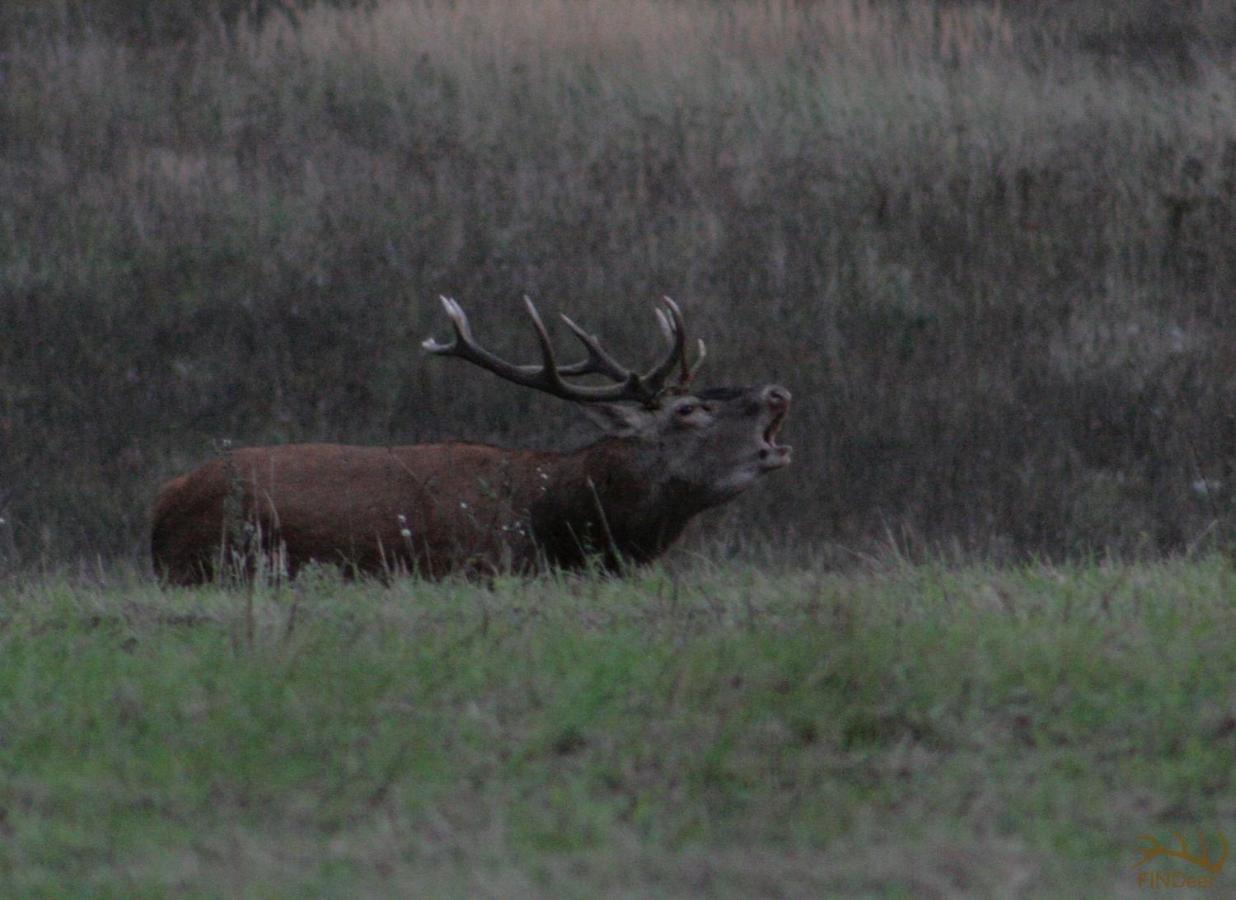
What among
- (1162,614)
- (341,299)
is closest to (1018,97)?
(341,299)

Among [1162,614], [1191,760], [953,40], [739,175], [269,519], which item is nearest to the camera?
[1191,760]

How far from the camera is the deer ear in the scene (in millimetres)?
9391

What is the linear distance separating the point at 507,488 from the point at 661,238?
204 inches

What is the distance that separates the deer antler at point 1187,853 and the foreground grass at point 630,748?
4cm

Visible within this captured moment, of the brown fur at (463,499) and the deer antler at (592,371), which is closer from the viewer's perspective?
the brown fur at (463,499)

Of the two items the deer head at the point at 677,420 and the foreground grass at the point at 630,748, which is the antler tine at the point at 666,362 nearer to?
the deer head at the point at 677,420

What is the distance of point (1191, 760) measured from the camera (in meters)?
4.81

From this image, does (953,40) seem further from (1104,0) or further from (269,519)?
(269,519)

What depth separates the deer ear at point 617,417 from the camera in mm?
9391

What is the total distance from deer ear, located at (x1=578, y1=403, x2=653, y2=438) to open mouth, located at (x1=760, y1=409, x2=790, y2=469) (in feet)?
1.79

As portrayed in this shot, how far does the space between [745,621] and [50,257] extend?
904 cm

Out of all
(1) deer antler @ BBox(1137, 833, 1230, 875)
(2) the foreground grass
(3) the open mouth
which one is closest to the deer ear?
(3) the open mouth

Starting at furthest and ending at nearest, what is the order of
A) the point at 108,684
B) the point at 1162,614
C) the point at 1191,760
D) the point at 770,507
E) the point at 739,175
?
1. the point at 739,175
2. the point at 770,507
3. the point at 1162,614
4. the point at 108,684
5. the point at 1191,760

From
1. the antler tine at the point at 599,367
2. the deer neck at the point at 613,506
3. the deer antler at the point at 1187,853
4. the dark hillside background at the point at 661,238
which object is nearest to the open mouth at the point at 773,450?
the deer neck at the point at 613,506
